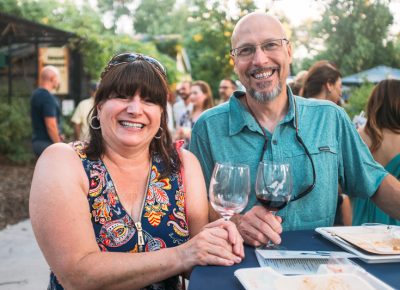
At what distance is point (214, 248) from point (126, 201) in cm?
54

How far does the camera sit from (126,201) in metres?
2.04

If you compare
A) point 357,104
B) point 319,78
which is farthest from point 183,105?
point 357,104

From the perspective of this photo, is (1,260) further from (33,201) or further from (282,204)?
(282,204)

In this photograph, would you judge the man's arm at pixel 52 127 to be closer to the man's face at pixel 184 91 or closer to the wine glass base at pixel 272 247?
the man's face at pixel 184 91

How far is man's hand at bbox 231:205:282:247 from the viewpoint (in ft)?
6.17

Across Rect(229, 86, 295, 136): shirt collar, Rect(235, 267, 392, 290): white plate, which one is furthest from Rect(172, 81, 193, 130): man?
Rect(235, 267, 392, 290): white plate

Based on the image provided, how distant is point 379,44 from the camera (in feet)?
98.8

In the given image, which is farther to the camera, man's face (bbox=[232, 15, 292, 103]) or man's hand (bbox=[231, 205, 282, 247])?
man's face (bbox=[232, 15, 292, 103])

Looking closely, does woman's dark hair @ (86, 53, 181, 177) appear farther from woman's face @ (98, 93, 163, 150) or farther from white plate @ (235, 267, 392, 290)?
white plate @ (235, 267, 392, 290)

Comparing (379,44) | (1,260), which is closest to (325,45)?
(379,44)

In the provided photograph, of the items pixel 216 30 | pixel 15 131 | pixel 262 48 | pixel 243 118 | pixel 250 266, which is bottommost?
pixel 15 131

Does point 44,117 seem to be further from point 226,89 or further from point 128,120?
point 128,120

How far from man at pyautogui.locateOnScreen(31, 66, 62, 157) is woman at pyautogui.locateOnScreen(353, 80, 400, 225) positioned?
4.16 m

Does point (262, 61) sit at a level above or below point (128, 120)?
above
